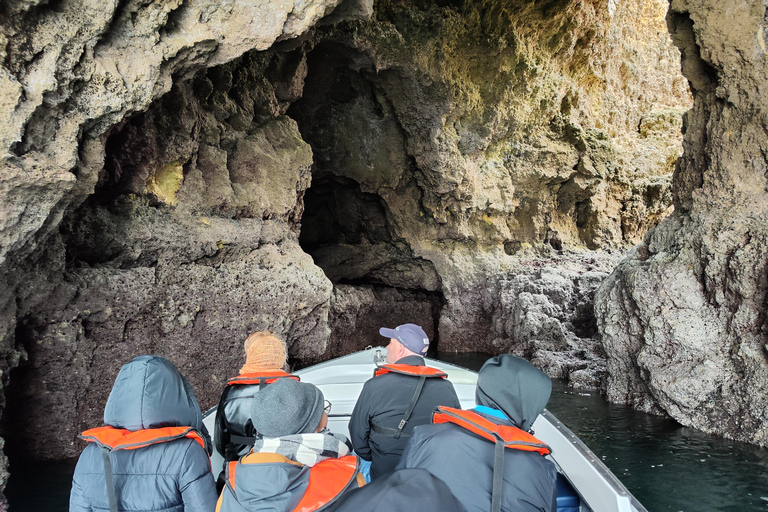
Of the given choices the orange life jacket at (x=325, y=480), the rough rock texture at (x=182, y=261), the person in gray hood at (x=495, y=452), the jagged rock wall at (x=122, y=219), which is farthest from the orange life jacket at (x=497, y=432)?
the rough rock texture at (x=182, y=261)

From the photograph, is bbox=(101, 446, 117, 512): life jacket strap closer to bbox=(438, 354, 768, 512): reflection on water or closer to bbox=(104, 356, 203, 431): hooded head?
bbox=(104, 356, 203, 431): hooded head

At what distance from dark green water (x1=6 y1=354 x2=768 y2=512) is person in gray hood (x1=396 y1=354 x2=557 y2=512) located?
2.93 m

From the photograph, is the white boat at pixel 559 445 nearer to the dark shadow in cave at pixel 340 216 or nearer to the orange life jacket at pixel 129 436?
the orange life jacket at pixel 129 436

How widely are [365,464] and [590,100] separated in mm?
10209

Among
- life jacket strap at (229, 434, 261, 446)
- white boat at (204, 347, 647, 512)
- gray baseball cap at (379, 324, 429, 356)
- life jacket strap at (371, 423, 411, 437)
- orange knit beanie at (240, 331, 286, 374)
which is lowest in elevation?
white boat at (204, 347, 647, 512)

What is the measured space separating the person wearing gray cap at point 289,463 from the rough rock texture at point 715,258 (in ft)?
15.9

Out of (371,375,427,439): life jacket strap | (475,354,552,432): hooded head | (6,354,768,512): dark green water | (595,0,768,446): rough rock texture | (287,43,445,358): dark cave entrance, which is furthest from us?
(287,43,445,358): dark cave entrance

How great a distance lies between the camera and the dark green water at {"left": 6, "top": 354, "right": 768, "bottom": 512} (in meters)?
3.50

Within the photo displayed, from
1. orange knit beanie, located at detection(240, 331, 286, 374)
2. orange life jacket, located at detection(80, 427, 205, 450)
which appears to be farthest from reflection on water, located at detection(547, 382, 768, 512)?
orange life jacket, located at detection(80, 427, 205, 450)

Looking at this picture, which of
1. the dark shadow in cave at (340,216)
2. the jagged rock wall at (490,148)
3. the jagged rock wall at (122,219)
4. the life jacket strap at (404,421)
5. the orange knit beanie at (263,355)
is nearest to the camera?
the life jacket strap at (404,421)

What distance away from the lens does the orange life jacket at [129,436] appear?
152cm

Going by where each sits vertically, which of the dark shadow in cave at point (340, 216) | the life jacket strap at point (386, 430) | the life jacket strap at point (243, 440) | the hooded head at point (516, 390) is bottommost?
the life jacket strap at point (243, 440)

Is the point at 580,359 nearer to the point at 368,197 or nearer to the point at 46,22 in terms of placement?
the point at 368,197

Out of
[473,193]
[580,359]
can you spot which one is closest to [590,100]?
[473,193]
